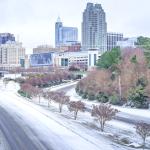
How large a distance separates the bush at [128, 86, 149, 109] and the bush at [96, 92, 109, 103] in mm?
7180

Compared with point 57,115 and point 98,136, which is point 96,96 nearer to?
point 57,115

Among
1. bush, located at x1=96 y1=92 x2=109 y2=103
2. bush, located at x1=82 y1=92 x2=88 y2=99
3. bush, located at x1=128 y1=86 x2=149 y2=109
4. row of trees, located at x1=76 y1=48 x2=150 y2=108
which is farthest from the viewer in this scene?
bush, located at x1=82 y1=92 x2=88 y2=99

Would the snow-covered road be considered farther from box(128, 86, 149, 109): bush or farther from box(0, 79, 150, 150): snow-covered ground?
box(128, 86, 149, 109): bush

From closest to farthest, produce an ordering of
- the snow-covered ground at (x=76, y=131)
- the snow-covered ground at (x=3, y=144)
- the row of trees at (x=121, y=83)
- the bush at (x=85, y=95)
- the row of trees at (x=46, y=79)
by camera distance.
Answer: the snow-covered ground at (x=3, y=144) → the snow-covered ground at (x=76, y=131) → the row of trees at (x=121, y=83) → the bush at (x=85, y=95) → the row of trees at (x=46, y=79)

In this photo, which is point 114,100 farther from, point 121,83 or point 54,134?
point 54,134

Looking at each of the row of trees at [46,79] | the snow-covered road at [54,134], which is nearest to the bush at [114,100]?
the snow-covered road at [54,134]

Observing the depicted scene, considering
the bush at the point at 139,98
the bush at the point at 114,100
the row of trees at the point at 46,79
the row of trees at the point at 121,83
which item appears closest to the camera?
the bush at the point at 139,98

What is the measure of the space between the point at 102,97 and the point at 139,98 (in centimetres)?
1111

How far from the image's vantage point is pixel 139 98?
61.0m

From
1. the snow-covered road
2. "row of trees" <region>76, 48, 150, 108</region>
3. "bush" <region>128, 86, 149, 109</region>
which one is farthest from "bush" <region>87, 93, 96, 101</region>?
the snow-covered road

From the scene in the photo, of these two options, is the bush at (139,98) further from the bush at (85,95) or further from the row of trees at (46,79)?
the row of trees at (46,79)

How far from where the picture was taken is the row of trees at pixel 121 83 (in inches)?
2456

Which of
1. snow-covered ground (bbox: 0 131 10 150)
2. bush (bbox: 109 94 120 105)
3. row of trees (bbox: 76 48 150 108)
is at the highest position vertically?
row of trees (bbox: 76 48 150 108)

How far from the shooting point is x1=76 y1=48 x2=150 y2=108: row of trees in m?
62.4
